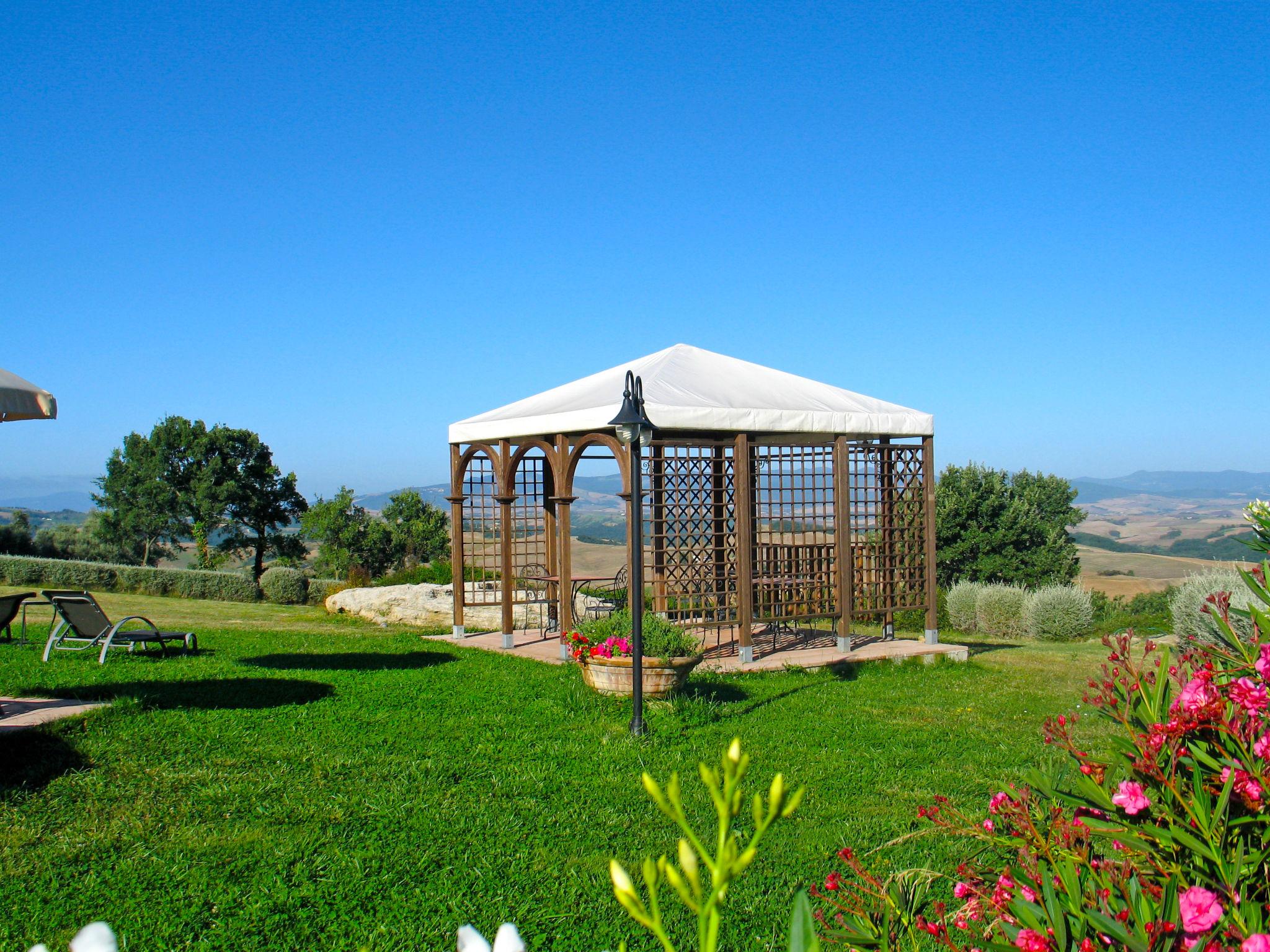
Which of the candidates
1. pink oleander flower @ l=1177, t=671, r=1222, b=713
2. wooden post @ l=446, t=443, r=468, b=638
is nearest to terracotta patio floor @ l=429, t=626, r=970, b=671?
wooden post @ l=446, t=443, r=468, b=638

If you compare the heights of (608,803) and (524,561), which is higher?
(524,561)

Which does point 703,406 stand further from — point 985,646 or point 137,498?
point 137,498

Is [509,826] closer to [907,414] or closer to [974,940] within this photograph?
[974,940]

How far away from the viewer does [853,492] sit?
1062 cm

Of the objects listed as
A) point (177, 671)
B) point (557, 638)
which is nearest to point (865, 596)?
point (557, 638)

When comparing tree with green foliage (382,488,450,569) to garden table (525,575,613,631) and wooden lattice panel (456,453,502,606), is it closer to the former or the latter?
wooden lattice panel (456,453,502,606)

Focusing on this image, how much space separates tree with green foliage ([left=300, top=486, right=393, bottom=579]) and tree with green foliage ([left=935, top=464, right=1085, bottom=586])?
17.9 metres

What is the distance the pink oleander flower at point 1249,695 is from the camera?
5.98ft

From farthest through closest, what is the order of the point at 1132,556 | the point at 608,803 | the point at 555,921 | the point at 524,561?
the point at 1132,556
the point at 524,561
the point at 608,803
the point at 555,921

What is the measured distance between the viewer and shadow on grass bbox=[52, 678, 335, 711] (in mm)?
7035

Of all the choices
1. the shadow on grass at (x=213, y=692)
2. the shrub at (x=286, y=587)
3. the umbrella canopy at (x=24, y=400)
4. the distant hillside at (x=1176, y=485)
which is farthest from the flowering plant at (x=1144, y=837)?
the distant hillside at (x=1176, y=485)

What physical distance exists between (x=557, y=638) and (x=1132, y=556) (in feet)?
119

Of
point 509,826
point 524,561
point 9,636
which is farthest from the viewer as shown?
point 524,561

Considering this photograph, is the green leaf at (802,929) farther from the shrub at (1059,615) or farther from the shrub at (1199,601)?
the shrub at (1059,615)
